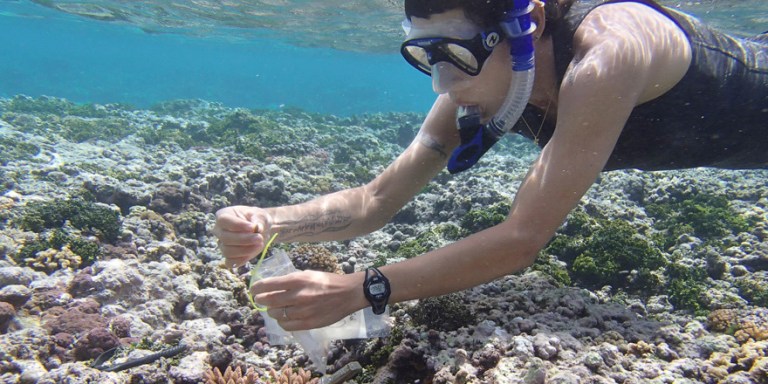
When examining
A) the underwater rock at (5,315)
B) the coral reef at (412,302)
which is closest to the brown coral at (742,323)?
the coral reef at (412,302)

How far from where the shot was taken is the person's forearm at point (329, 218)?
2.92 m

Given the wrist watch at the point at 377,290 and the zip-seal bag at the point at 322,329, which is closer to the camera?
the wrist watch at the point at 377,290

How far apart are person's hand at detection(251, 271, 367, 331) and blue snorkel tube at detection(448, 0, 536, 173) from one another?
4.24ft

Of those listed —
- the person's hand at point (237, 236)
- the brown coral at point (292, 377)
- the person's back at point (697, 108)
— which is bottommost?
the brown coral at point (292, 377)

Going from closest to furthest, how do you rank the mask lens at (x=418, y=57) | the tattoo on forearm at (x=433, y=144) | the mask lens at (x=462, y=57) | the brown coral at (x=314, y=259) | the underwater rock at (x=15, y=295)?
the mask lens at (x=462, y=57) → the mask lens at (x=418, y=57) → the tattoo on forearm at (x=433, y=144) → the underwater rock at (x=15, y=295) → the brown coral at (x=314, y=259)

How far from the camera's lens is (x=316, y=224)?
308 cm

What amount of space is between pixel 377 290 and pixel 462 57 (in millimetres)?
1338

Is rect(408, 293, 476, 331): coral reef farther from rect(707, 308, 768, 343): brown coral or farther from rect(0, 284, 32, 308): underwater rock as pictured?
rect(0, 284, 32, 308): underwater rock

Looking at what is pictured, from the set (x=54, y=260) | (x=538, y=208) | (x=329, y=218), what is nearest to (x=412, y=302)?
(x=329, y=218)

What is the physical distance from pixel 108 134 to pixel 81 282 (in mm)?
11656

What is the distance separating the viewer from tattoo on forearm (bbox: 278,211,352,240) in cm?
292

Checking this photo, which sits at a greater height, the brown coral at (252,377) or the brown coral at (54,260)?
the brown coral at (252,377)

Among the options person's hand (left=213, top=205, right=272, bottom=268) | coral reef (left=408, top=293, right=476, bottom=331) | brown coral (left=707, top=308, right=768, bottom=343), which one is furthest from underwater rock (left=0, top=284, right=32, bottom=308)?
brown coral (left=707, top=308, right=768, bottom=343)

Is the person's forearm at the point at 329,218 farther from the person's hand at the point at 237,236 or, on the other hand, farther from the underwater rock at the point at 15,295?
the underwater rock at the point at 15,295
